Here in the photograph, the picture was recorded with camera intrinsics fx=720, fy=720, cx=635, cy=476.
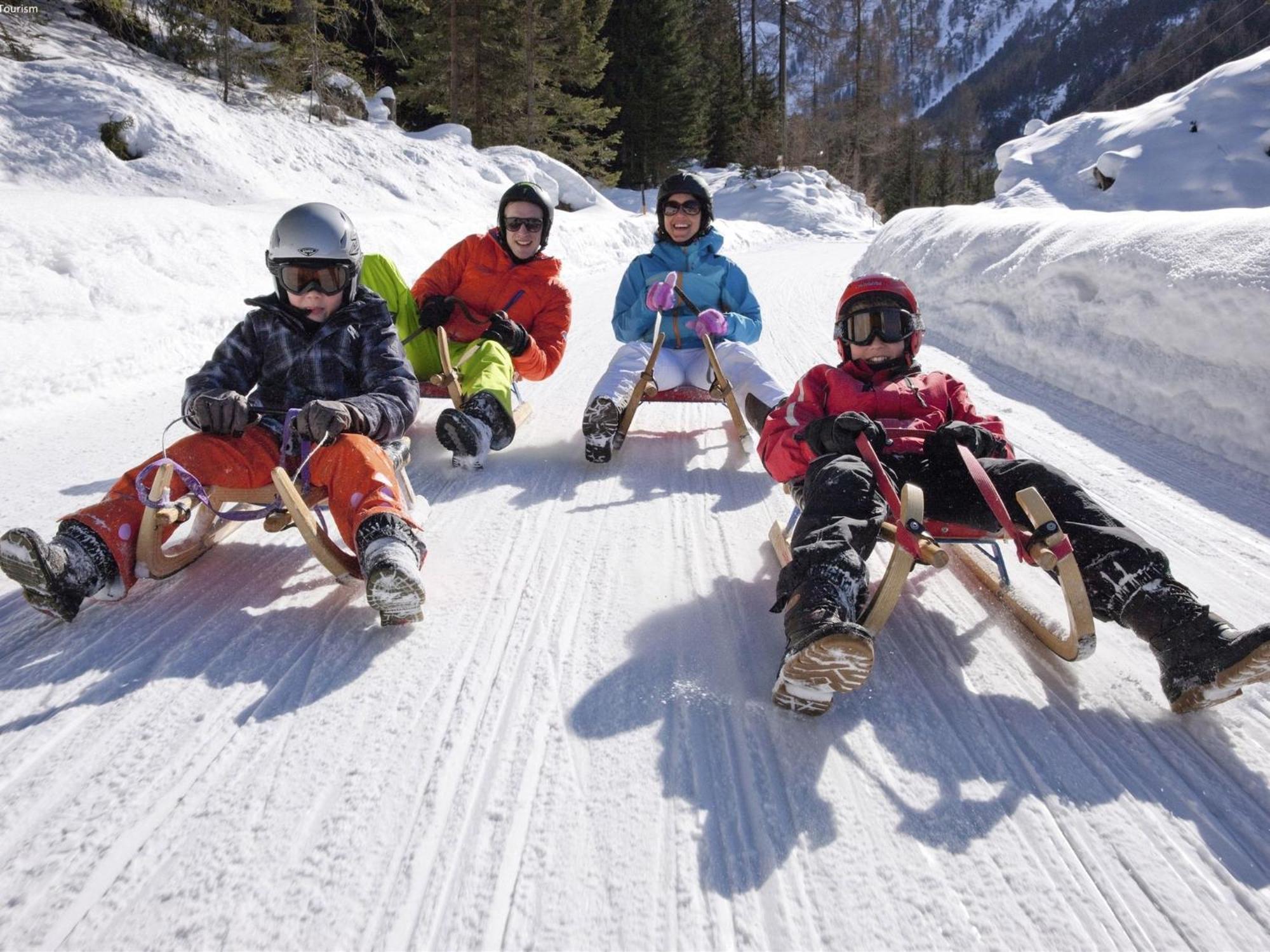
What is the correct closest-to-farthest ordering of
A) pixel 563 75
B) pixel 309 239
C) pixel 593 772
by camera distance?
1. pixel 593 772
2. pixel 309 239
3. pixel 563 75

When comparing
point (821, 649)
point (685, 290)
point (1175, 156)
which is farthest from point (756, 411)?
point (1175, 156)

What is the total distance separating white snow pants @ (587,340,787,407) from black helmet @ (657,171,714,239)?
29.0 inches

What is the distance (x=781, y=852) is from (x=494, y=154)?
17.5m

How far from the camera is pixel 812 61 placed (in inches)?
1593

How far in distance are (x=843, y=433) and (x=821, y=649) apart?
0.80 m

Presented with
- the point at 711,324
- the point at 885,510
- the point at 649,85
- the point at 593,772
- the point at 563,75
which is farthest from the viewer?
the point at 649,85

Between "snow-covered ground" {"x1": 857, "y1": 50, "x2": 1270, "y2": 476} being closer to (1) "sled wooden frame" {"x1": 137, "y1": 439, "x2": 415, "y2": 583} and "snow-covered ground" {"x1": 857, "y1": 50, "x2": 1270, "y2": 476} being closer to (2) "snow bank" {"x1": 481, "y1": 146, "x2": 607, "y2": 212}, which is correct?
(1) "sled wooden frame" {"x1": 137, "y1": 439, "x2": 415, "y2": 583}

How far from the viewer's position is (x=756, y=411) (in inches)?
142

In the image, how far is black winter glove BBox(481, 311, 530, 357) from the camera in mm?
3857

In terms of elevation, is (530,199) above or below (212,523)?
above

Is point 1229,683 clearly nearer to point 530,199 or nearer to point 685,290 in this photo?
point 685,290

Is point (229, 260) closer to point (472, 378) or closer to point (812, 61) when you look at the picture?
point (472, 378)

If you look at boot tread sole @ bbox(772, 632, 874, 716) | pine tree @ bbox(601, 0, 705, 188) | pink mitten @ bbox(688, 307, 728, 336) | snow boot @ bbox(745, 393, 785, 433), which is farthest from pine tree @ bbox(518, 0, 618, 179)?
boot tread sole @ bbox(772, 632, 874, 716)

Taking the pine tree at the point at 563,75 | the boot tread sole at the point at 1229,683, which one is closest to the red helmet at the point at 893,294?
the boot tread sole at the point at 1229,683
